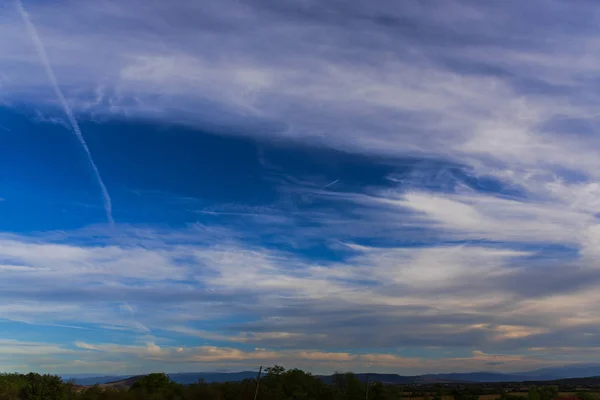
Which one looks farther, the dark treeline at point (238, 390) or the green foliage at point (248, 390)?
the green foliage at point (248, 390)

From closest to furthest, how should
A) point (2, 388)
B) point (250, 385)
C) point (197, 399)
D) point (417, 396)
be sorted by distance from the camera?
point (2, 388) → point (197, 399) → point (250, 385) → point (417, 396)

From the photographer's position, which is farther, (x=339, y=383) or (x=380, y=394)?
(x=339, y=383)

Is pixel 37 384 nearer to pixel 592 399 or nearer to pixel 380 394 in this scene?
pixel 380 394

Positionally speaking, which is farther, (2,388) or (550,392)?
(550,392)

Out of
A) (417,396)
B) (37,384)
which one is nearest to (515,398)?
(417,396)

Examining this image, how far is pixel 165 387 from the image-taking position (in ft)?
315

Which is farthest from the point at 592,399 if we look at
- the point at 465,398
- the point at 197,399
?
the point at 197,399

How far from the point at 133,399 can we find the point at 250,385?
2220cm

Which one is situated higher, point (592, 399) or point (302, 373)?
point (302, 373)

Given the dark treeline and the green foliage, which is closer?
the dark treeline

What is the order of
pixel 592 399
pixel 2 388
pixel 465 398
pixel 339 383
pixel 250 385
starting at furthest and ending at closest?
pixel 465 398
pixel 592 399
pixel 339 383
pixel 250 385
pixel 2 388

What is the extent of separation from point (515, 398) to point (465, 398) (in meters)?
15.6

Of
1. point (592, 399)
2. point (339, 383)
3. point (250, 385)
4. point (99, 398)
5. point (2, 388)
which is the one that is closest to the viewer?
point (2, 388)

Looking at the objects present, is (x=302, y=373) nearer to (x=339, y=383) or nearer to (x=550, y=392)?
(x=339, y=383)
